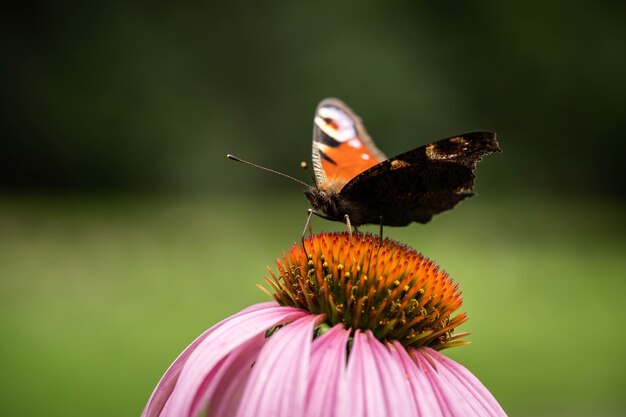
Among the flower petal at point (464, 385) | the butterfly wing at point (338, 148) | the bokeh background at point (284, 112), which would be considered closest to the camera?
the flower petal at point (464, 385)

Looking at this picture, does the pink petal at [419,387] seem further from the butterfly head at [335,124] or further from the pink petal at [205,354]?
the butterfly head at [335,124]

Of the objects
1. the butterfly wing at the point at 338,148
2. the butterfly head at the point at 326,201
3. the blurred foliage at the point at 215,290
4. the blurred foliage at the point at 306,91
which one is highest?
the blurred foliage at the point at 306,91

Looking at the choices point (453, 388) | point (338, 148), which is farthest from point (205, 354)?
point (338, 148)

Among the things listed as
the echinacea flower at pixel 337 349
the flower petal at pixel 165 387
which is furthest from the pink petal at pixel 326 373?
the flower petal at pixel 165 387

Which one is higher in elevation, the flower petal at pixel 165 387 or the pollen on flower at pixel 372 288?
the pollen on flower at pixel 372 288

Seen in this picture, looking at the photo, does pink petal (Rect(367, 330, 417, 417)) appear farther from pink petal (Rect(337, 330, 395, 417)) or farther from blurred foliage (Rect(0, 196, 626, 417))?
blurred foliage (Rect(0, 196, 626, 417))

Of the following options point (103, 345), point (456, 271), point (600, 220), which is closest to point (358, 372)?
point (103, 345)

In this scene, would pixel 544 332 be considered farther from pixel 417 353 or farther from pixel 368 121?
pixel 368 121

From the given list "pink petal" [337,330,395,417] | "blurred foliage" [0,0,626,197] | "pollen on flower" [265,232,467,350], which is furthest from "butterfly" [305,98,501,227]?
"blurred foliage" [0,0,626,197]
